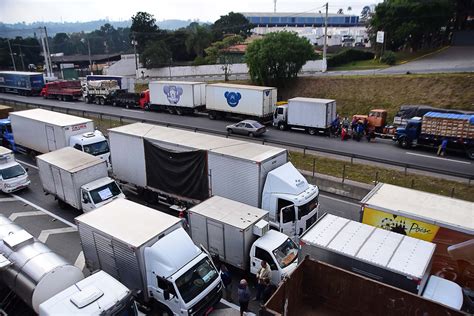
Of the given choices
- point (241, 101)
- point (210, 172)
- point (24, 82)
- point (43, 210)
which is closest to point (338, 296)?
point (210, 172)

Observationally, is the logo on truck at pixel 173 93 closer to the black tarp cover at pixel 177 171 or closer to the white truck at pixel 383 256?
the black tarp cover at pixel 177 171

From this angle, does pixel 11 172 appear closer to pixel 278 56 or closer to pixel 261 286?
pixel 261 286

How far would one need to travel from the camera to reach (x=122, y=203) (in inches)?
488

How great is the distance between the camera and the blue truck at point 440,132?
76.3 ft

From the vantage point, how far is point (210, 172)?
48.9 feet

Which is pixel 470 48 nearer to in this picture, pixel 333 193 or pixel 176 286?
pixel 333 193

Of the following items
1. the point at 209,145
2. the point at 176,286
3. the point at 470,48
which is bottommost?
the point at 176,286

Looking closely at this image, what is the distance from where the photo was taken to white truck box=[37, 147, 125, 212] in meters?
15.4

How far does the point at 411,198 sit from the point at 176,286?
28.2 ft

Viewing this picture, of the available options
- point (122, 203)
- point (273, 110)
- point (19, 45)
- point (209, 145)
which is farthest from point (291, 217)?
point (19, 45)

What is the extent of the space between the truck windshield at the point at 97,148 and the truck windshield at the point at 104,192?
4.95 meters

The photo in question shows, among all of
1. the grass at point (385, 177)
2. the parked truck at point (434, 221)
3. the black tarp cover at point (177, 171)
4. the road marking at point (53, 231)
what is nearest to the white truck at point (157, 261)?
the black tarp cover at point (177, 171)

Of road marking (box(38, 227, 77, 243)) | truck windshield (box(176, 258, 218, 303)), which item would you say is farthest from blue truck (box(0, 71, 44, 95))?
truck windshield (box(176, 258, 218, 303))

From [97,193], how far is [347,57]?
49174mm
